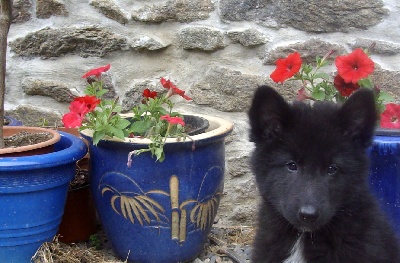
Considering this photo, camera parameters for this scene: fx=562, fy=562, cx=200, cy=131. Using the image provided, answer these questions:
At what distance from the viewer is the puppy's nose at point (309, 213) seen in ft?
7.20

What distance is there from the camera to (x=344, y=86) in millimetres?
3055

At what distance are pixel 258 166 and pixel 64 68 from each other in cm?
186

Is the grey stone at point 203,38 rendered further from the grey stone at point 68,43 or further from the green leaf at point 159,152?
the green leaf at point 159,152

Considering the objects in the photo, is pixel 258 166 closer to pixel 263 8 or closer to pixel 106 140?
pixel 106 140

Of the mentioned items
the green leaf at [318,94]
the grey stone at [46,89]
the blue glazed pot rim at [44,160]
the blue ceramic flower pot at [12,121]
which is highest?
the green leaf at [318,94]

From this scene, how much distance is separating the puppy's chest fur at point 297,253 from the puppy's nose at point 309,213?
313 millimetres

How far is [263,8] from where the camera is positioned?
3.66m

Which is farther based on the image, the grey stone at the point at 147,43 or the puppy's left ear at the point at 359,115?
the grey stone at the point at 147,43

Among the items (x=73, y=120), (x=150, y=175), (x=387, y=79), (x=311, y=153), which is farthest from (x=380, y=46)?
(x=73, y=120)

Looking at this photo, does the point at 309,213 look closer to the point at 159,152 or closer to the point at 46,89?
the point at 159,152

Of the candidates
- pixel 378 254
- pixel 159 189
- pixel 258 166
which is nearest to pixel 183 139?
pixel 159 189

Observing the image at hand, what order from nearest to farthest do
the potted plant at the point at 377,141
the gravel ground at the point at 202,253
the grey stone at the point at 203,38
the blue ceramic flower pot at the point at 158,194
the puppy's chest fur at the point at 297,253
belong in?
1. the puppy's chest fur at the point at 297,253
2. the potted plant at the point at 377,141
3. the blue ceramic flower pot at the point at 158,194
4. the gravel ground at the point at 202,253
5. the grey stone at the point at 203,38

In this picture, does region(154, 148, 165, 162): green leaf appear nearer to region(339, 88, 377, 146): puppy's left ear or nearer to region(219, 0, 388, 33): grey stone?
region(339, 88, 377, 146): puppy's left ear

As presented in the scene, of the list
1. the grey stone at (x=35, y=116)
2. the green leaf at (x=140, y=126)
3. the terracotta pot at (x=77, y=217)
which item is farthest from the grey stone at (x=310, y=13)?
the terracotta pot at (x=77, y=217)
